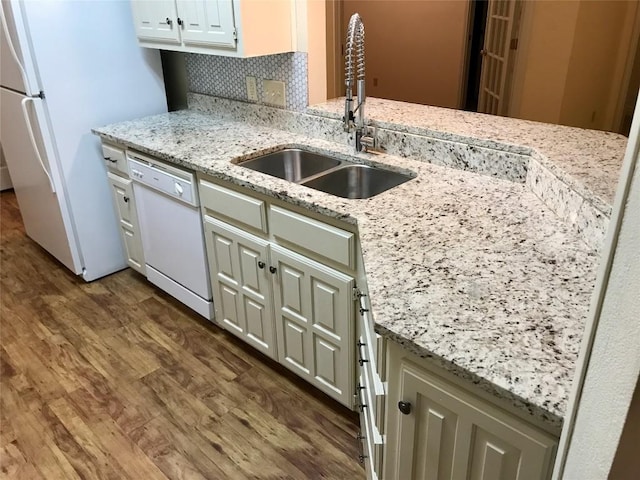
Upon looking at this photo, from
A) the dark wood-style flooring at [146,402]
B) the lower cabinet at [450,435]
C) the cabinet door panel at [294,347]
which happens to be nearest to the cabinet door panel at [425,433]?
the lower cabinet at [450,435]

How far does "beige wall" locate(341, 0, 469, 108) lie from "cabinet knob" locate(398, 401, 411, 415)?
5130mm

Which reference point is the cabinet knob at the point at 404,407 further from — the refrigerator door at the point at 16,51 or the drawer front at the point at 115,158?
the refrigerator door at the point at 16,51

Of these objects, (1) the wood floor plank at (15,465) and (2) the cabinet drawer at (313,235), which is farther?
(1) the wood floor plank at (15,465)

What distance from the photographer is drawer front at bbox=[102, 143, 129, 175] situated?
107 inches

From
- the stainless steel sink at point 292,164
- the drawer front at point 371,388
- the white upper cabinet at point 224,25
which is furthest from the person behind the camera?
the stainless steel sink at point 292,164

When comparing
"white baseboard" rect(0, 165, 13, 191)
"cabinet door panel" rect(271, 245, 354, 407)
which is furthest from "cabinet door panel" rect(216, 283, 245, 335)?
"white baseboard" rect(0, 165, 13, 191)

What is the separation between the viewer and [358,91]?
6.82 ft

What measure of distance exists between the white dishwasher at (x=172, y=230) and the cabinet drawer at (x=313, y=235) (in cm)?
54

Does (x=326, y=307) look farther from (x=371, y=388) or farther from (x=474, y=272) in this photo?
(x=474, y=272)

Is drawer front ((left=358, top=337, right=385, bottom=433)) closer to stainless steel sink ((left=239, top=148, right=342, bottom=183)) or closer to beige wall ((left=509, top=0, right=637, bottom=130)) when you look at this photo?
stainless steel sink ((left=239, top=148, right=342, bottom=183))

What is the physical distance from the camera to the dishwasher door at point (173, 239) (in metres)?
2.44

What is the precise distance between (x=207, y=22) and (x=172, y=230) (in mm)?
962

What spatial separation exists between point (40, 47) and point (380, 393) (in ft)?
7.68

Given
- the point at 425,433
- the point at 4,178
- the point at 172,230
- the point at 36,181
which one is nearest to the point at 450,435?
the point at 425,433
